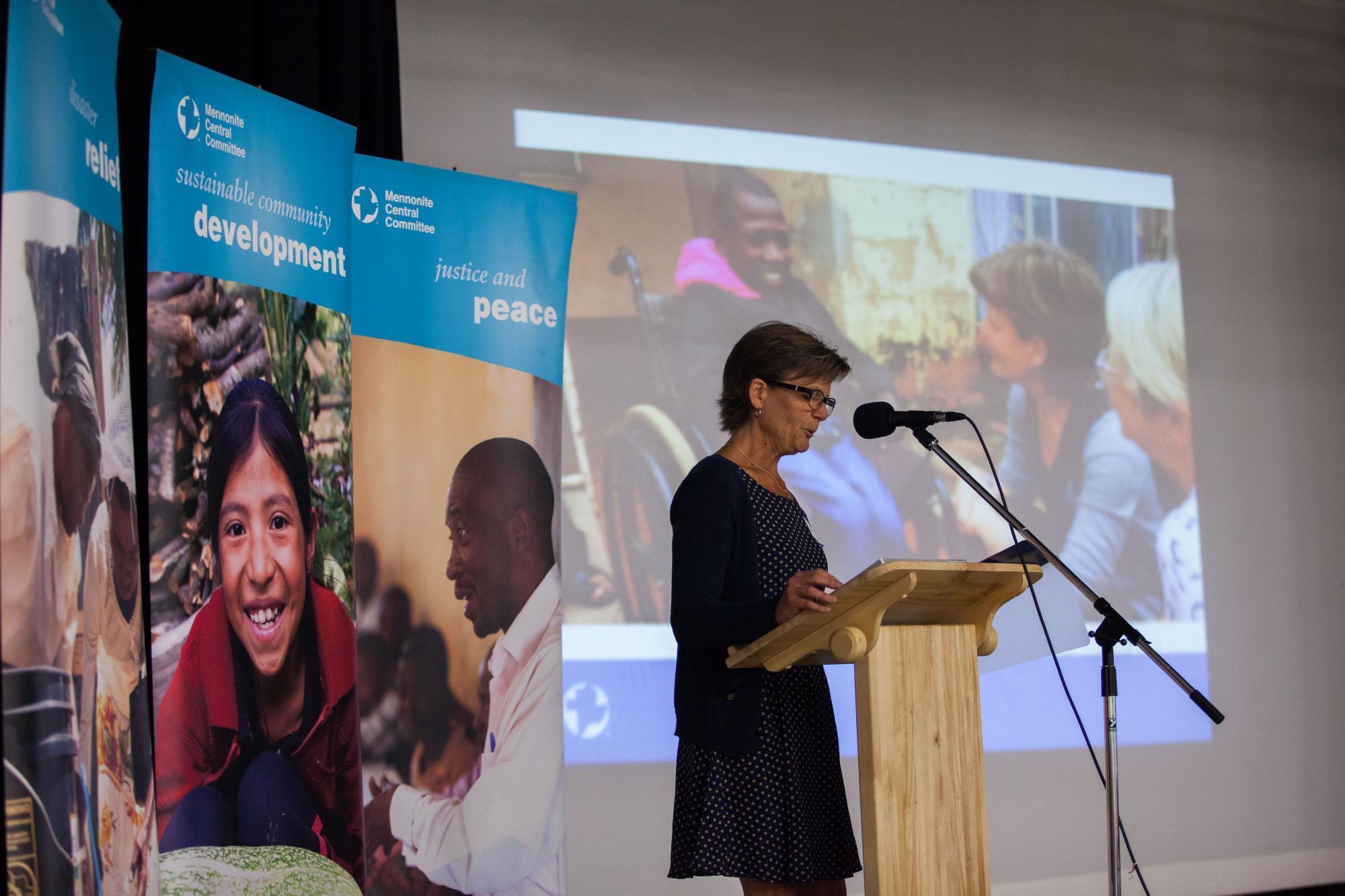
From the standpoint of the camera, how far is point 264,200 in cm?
221

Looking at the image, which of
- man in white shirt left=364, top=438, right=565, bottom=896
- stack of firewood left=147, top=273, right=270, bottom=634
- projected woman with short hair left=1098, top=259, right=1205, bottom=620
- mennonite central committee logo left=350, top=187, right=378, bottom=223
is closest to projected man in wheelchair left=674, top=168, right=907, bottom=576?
projected woman with short hair left=1098, top=259, right=1205, bottom=620

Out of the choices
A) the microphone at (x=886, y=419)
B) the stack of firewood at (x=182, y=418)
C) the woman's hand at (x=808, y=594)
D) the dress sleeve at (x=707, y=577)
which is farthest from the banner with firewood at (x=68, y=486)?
the microphone at (x=886, y=419)

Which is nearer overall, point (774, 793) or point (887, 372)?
point (774, 793)

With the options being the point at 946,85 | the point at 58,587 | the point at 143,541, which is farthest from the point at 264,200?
the point at 946,85

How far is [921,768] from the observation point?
182cm

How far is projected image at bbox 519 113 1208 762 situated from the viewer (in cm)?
402

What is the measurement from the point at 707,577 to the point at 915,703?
0.44 metres

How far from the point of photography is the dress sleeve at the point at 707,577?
Result: 77.9 inches

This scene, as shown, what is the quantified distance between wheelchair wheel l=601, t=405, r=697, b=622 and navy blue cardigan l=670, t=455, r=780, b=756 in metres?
1.77

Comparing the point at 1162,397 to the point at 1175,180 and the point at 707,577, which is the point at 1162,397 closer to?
the point at 1175,180

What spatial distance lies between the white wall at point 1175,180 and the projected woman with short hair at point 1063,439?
1.24ft

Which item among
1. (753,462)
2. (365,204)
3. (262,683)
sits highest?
(365,204)

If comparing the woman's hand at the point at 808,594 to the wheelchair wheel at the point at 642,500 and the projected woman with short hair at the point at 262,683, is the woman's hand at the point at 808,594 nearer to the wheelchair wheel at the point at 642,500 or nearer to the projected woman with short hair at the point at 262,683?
the projected woman with short hair at the point at 262,683

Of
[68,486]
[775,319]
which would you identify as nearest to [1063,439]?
[775,319]
